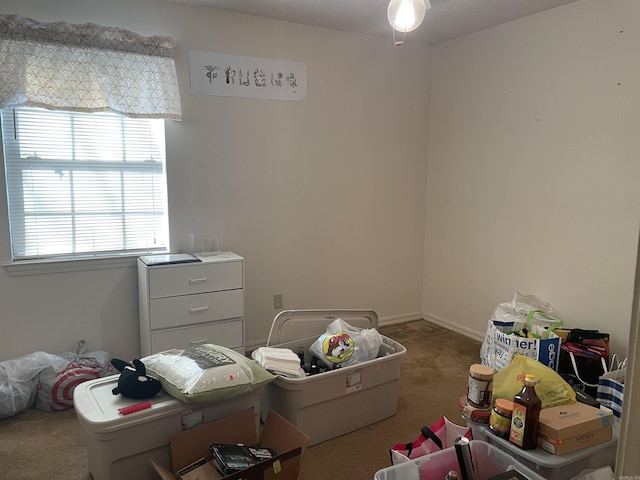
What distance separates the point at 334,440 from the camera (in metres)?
2.35

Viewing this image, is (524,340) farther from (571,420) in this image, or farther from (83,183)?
(83,183)

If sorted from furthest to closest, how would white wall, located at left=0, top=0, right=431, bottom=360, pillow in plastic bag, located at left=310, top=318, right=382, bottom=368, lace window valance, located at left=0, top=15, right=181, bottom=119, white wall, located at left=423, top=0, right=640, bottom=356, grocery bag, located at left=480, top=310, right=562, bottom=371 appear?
1. white wall, located at left=0, top=0, right=431, bottom=360
2. white wall, located at left=423, top=0, right=640, bottom=356
3. grocery bag, located at left=480, top=310, right=562, bottom=371
4. lace window valance, located at left=0, top=15, right=181, bottom=119
5. pillow in plastic bag, located at left=310, top=318, right=382, bottom=368

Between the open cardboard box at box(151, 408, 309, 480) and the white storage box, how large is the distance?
0.05 metres

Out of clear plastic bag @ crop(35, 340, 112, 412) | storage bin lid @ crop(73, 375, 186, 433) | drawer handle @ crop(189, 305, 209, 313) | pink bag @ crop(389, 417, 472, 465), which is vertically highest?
drawer handle @ crop(189, 305, 209, 313)

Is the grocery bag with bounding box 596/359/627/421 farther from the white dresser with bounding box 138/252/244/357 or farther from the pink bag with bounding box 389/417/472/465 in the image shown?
the white dresser with bounding box 138/252/244/357

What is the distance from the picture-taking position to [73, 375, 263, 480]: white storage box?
5.76 ft

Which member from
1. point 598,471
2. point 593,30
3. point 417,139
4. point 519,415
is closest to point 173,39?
point 417,139

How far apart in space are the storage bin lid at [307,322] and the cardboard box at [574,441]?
4.41 ft

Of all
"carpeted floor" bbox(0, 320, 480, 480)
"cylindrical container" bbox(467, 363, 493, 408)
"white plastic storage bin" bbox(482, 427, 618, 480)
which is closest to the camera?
"white plastic storage bin" bbox(482, 427, 618, 480)

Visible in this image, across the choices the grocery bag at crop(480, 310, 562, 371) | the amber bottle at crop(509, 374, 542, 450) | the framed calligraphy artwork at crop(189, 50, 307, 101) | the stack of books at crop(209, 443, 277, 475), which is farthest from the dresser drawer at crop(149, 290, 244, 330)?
the amber bottle at crop(509, 374, 542, 450)

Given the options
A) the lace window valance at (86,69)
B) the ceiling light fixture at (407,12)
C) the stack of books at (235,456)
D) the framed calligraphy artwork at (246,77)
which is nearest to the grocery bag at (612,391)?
the stack of books at (235,456)

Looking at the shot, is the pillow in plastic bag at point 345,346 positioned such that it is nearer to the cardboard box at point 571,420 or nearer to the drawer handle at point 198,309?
the drawer handle at point 198,309

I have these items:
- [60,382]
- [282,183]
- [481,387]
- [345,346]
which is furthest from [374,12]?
[60,382]

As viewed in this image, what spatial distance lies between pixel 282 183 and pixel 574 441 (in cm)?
252
